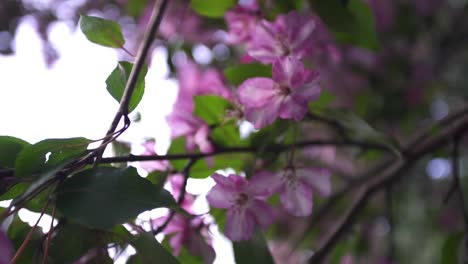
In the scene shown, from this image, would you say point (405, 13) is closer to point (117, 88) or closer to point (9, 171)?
point (117, 88)

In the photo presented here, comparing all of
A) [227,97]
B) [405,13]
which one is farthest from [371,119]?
[227,97]

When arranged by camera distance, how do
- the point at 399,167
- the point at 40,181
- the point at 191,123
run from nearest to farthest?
the point at 40,181, the point at 191,123, the point at 399,167

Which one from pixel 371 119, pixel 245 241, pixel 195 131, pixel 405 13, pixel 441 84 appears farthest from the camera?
pixel 441 84

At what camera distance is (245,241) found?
0.55 m

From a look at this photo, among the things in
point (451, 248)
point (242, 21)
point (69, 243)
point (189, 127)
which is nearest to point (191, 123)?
point (189, 127)

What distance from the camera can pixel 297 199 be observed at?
1.83 feet

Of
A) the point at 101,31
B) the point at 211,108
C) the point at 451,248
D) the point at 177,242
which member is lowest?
the point at 451,248

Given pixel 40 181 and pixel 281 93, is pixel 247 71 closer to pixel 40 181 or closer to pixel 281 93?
pixel 281 93

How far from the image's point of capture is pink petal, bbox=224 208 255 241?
1.74ft

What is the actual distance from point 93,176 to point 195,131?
270 mm

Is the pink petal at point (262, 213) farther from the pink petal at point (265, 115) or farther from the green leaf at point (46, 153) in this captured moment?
the green leaf at point (46, 153)

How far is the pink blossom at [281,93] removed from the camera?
1.70 feet

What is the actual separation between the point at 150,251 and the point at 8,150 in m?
0.15

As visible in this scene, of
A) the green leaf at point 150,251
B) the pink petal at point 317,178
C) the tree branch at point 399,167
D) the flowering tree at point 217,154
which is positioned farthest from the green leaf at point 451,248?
the green leaf at point 150,251
